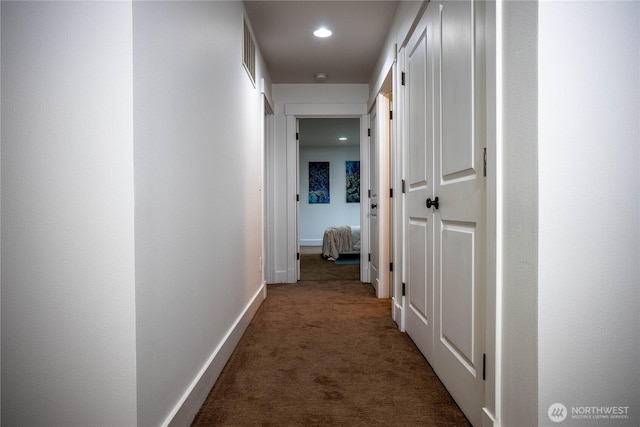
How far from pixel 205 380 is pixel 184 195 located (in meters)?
0.85

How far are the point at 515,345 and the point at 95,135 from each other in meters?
1.35

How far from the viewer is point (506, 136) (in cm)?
119

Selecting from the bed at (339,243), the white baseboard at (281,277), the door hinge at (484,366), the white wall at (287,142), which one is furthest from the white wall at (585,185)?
the bed at (339,243)

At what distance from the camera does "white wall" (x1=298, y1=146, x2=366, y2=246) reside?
30.6ft

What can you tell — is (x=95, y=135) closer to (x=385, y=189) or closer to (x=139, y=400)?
(x=139, y=400)

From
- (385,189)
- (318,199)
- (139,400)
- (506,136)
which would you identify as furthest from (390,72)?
(318,199)

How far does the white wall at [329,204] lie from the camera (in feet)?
30.6

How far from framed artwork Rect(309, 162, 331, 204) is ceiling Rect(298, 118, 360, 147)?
51 cm

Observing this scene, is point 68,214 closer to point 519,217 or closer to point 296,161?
point 519,217

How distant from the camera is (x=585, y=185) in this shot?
104 cm

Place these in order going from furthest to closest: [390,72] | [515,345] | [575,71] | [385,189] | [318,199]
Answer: [318,199] < [385,189] < [390,72] < [515,345] < [575,71]

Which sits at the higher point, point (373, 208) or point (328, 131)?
point (328, 131)

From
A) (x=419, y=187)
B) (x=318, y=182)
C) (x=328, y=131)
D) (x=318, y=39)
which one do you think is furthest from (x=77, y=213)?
(x=318, y=182)

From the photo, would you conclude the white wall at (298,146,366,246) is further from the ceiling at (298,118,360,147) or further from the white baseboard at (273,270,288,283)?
the white baseboard at (273,270,288,283)
